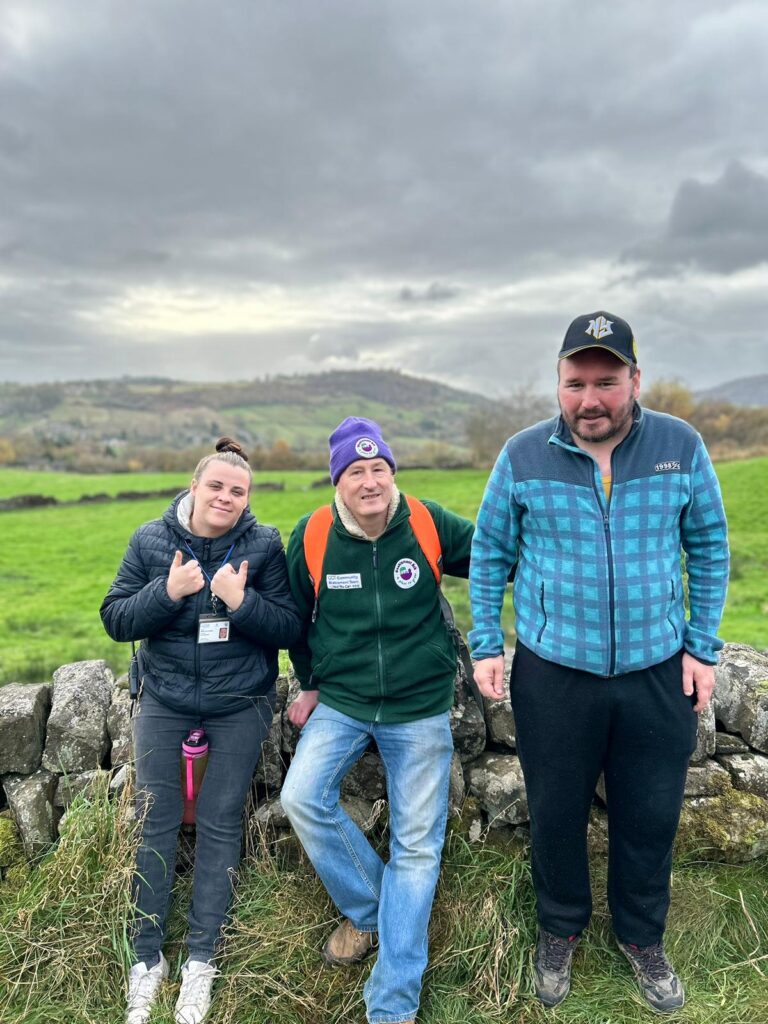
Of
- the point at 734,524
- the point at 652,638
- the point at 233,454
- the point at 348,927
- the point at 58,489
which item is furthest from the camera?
the point at 58,489

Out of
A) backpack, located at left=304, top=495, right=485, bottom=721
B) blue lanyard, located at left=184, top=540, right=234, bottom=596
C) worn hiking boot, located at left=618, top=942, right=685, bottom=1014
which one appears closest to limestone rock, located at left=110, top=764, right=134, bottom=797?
blue lanyard, located at left=184, top=540, right=234, bottom=596

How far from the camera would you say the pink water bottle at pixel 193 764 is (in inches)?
148

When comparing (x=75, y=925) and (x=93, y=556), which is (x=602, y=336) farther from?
(x=93, y=556)

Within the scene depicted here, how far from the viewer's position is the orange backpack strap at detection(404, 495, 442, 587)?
151 inches

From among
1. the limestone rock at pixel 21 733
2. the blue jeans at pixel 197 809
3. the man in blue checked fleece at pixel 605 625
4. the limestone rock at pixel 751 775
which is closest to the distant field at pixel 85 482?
the limestone rock at pixel 21 733

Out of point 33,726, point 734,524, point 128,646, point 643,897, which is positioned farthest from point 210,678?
point 734,524

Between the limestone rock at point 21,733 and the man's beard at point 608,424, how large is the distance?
3.39 metres

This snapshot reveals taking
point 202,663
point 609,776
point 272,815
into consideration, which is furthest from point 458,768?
point 202,663

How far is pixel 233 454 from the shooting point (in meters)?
3.97

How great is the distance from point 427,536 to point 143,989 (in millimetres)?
2630

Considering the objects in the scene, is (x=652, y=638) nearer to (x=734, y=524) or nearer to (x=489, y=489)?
(x=489, y=489)

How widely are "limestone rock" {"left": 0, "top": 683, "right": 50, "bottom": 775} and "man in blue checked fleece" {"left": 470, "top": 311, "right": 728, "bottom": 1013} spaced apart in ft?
8.57

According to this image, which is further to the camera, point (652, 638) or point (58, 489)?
point (58, 489)

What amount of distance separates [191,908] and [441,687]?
5.77 ft
